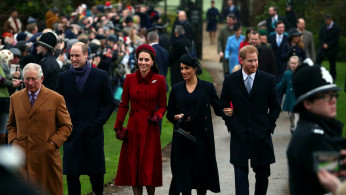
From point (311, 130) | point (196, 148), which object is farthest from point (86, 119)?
point (311, 130)

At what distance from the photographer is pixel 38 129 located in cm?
859

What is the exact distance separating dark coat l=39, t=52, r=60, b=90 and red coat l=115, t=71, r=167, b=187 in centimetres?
192

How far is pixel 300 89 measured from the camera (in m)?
5.51

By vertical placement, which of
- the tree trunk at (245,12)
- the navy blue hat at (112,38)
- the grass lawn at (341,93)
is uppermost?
the tree trunk at (245,12)

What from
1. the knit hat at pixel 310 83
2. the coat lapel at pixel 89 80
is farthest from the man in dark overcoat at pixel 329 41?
the knit hat at pixel 310 83

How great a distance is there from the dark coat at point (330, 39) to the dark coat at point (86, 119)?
15368 millimetres

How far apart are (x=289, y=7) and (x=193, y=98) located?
17.6m

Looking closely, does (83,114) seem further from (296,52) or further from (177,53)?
(296,52)

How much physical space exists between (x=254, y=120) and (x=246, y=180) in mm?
725

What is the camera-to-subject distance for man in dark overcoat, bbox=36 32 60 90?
37.1 feet

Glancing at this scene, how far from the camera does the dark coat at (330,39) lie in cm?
2392

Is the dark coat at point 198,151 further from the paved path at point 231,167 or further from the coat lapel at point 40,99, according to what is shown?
the coat lapel at point 40,99

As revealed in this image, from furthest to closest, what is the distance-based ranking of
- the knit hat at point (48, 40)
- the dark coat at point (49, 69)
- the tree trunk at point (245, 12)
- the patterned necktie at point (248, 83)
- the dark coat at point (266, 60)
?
1. the tree trunk at point (245, 12)
2. the dark coat at point (266, 60)
3. the knit hat at point (48, 40)
4. the dark coat at point (49, 69)
5. the patterned necktie at point (248, 83)

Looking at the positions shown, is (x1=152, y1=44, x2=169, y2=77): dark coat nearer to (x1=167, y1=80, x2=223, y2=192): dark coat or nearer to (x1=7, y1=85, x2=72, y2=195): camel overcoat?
(x1=167, y1=80, x2=223, y2=192): dark coat
